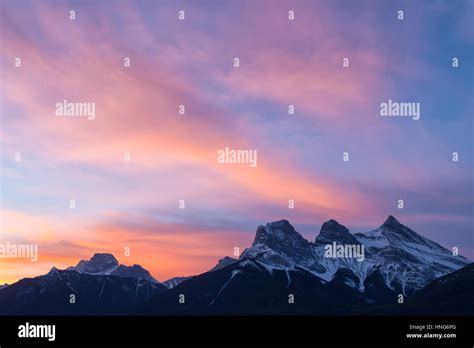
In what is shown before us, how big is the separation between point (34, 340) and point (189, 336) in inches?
528

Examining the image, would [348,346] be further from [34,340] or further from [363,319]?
[34,340]

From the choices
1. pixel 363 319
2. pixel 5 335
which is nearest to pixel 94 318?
pixel 5 335

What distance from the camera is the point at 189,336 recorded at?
58.3 m

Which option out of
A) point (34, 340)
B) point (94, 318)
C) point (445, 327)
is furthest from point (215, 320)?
point (445, 327)

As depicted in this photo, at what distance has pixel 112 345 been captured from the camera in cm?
5712

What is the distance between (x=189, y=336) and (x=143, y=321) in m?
4.38

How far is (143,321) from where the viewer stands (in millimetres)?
58594

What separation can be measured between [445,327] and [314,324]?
11.4 metres

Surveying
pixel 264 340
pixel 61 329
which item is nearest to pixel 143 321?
pixel 61 329

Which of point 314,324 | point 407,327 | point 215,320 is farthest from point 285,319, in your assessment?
point 407,327

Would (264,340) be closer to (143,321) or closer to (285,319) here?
(285,319)

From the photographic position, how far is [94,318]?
2335 inches

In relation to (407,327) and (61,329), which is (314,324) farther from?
(61,329)

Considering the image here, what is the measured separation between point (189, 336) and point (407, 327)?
19.4 m
